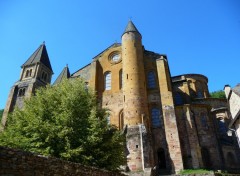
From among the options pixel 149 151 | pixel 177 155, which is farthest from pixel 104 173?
pixel 177 155

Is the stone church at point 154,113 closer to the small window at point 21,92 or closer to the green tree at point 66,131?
the green tree at point 66,131

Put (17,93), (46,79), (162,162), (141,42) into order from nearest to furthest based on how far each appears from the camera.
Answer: (162,162), (141,42), (17,93), (46,79)

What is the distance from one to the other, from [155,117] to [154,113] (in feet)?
1.65

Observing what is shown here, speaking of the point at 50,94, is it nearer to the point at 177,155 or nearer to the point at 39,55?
the point at 177,155

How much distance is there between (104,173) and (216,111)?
88.9 feet

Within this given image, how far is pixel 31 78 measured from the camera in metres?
41.4

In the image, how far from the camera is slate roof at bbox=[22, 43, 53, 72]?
4475 centimetres

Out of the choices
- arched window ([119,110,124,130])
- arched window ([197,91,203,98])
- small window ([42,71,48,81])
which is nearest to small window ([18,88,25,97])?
small window ([42,71,48,81])

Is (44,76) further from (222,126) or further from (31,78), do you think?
(222,126)

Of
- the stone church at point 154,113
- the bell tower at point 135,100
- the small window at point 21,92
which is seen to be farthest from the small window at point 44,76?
the bell tower at point 135,100

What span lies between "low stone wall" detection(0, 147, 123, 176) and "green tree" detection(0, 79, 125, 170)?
462 cm

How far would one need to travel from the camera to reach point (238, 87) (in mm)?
26031

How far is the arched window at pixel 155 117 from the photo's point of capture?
2683 cm

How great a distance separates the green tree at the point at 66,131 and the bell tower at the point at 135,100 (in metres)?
6.69
